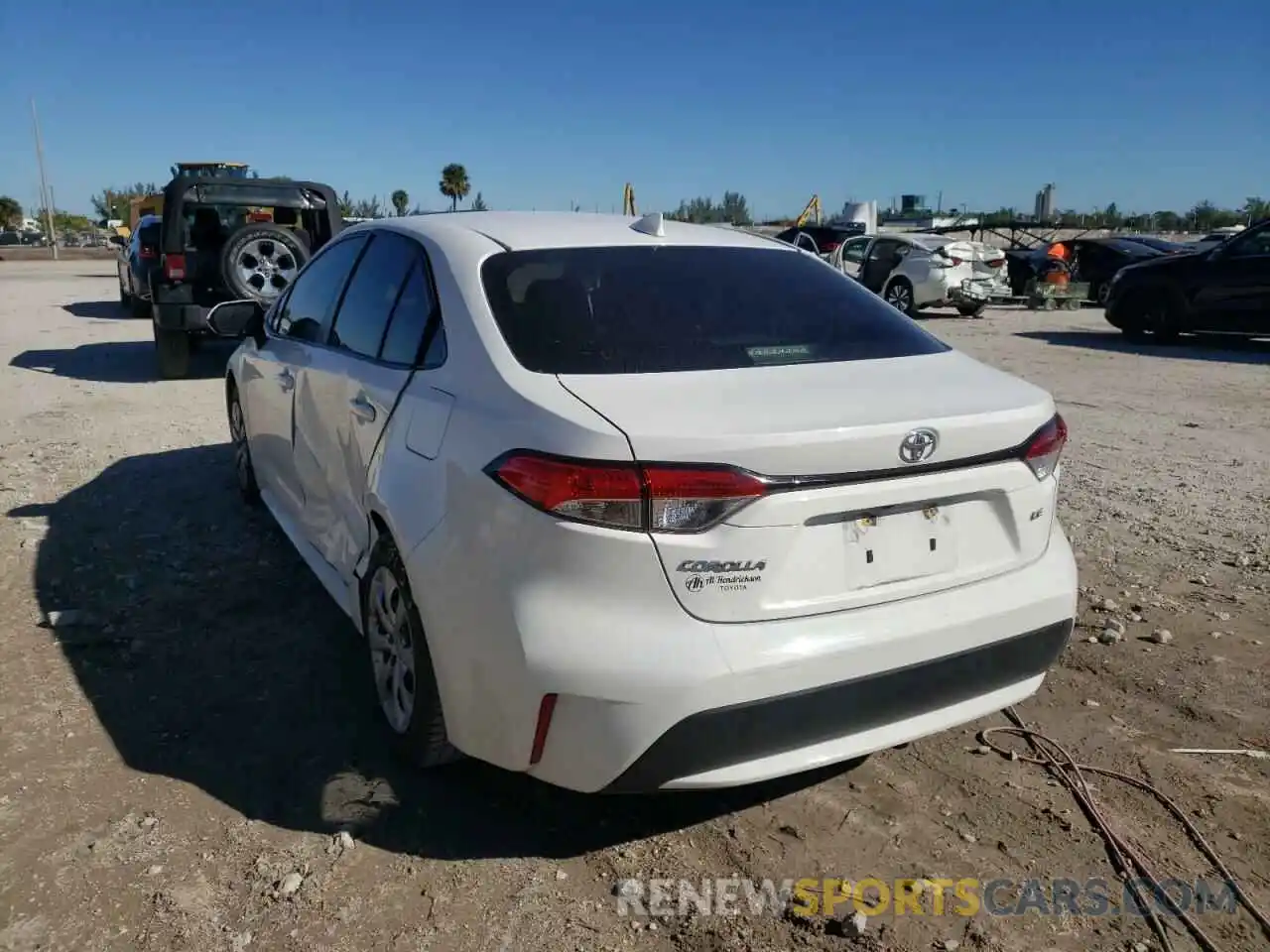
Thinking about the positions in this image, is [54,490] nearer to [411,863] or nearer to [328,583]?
[328,583]

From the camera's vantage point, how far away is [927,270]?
1709 cm

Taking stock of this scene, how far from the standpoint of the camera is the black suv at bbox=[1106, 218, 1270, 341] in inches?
490

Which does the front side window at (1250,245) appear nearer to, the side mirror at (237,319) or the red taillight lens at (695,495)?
the side mirror at (237,319)

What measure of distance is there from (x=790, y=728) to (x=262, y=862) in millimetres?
1437

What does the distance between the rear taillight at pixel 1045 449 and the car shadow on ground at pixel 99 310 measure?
1699 cm

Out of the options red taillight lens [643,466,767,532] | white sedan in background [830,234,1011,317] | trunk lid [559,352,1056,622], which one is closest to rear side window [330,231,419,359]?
trunk lid [559,352,1056,622]

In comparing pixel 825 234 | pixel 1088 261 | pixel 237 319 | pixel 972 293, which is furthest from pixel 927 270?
pixel 237 319

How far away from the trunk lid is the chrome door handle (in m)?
0.92

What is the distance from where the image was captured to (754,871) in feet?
8.66

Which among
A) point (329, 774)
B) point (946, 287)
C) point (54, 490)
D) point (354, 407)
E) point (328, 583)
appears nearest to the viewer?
point (329, 774)

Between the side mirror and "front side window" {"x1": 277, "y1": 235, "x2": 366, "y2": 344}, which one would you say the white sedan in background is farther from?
"front side window" {"x1": 277, "y1": 235, "x2": 366, "y2": 344}

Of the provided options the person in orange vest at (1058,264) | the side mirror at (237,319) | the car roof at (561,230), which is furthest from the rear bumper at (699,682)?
the person in orange vest at (1058,264)

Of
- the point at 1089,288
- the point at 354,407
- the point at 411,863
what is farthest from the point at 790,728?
the point at 1089,288

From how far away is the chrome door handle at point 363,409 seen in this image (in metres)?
3.20
